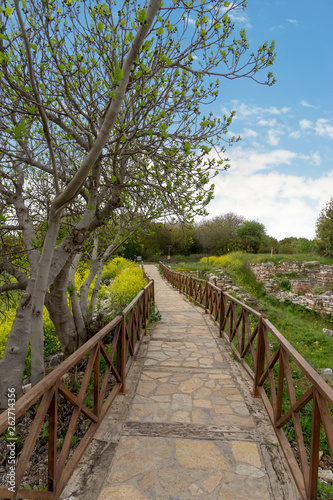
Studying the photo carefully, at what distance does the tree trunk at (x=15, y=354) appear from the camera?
13.0 ft

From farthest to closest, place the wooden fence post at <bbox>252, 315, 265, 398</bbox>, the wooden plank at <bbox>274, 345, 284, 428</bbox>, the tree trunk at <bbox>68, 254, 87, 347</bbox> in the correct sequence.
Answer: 1. the tree trunk at <bbox>68, 254, 87, 347</bbox>
2. the wooden fence post at <bbox>252, 315, 265, 398</bbox>
3. the wooden plank at <bbox>274, 345, 284, 428</bbox>

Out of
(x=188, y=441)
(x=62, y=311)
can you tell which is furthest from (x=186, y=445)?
(x=62, y=311)

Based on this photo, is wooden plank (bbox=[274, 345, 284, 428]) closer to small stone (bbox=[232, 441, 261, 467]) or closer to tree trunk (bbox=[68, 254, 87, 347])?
small stone (bbox=[232, 441, 261, 467])

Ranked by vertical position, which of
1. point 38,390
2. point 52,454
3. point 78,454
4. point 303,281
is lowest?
point 78,454

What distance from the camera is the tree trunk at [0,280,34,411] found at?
13.0 feet

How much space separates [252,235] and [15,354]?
31525 millimetres

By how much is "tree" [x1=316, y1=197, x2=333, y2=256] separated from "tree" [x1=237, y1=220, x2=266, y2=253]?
980cm

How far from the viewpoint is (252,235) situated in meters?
33.2

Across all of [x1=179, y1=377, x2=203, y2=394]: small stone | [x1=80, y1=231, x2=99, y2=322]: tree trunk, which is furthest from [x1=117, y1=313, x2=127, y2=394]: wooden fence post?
[x1=80, y1=231, x2=99, y2=322]: tree trunk

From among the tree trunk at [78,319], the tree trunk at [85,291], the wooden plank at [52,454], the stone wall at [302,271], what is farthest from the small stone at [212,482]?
the stone wall at [302,271]

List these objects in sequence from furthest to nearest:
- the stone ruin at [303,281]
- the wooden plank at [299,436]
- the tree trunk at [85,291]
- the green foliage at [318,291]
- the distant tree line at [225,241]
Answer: the distant tree line at [225,241], the green foliage at [318,291], the stone ruin at [303,281], the tree trunk at [85,291], the wooden plank at [299,436]

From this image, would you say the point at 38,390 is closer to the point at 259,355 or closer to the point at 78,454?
the point at 78,454

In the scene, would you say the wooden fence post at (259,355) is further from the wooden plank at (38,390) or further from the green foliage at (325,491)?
the wooden plank at (38,390)

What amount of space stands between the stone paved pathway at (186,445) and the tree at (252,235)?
28989mm
